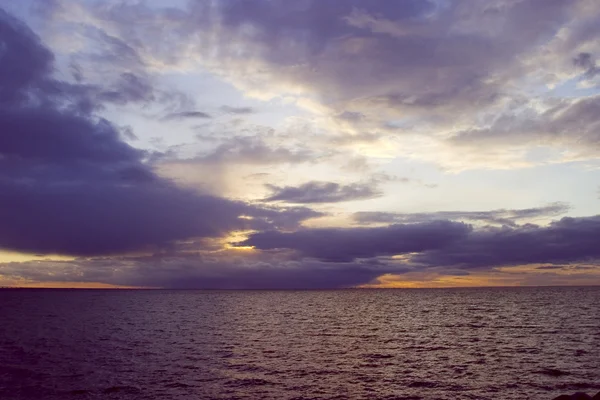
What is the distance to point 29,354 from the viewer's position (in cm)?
5500

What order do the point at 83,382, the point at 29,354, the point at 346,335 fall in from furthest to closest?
the point at 346,335
the point at 29,354
the point at 83,382

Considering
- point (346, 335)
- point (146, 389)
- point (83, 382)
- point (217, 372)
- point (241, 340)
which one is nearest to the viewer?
point (146, 389)

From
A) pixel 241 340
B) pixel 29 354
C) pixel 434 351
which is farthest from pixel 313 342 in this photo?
pixel 29 354

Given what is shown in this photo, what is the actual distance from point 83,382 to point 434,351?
38.5 meters

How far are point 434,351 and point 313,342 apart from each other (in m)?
16.6

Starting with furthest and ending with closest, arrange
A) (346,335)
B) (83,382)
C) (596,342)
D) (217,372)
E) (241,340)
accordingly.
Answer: (346,335) < (241,340) < (596,342) < (217,372) < (83,382)

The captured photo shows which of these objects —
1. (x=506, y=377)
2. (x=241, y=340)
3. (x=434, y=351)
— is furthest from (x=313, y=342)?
(x=506, y=377)

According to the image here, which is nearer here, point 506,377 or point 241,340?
point 506,377

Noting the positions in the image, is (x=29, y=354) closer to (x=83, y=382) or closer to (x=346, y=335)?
(x=83, y=382)

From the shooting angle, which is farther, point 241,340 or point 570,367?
point 241,340

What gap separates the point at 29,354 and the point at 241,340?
26.5 metres

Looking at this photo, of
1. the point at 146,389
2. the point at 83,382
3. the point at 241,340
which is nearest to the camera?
the point at 146,389

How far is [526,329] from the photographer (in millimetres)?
77625

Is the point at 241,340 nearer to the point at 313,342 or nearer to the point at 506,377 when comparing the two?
the point at 313,342
